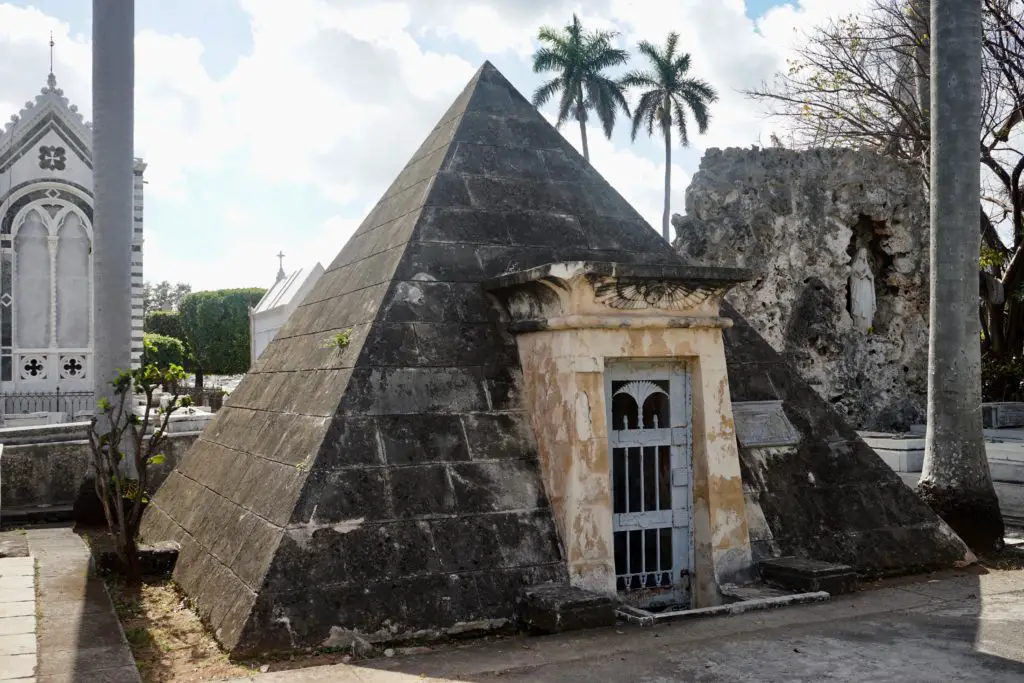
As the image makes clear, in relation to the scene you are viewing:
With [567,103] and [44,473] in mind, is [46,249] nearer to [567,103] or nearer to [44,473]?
[44,473]

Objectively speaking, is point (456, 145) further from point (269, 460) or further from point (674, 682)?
point (674, 682)

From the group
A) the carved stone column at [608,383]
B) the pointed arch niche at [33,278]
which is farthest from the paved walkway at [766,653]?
the pointed arch niche at [33,278]

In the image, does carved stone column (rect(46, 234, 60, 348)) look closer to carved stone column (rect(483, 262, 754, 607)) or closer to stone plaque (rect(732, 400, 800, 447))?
carved stone column (rect(483, 262, 754, 607))

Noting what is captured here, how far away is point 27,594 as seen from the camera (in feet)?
21.9

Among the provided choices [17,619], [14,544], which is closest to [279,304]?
[14,544]

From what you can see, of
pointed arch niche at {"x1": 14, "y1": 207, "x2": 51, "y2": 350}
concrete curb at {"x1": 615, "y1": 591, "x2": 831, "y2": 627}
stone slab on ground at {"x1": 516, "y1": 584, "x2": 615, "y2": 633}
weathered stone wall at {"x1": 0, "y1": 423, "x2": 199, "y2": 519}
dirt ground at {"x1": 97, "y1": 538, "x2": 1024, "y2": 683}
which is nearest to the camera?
dirt ground at {"x1": 97, "y1": 538, "x2": 1024, "y2": 683}

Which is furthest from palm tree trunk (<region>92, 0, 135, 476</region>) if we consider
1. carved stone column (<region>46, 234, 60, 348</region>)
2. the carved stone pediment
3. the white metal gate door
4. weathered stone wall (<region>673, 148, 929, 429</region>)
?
carved stone column (<region>46, 234, 60, 348</region>)

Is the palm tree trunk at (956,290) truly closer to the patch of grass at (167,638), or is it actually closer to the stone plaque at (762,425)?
the stone plaque at (762,425)

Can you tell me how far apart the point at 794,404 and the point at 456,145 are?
3.81m

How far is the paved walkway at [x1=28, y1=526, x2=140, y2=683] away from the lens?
4996mm

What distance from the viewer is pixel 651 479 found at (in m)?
7.01

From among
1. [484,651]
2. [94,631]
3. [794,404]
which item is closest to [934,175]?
[794,404]

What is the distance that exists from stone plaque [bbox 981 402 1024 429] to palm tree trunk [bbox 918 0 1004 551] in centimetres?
1016

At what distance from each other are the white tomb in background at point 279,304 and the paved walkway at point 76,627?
22.4 m
